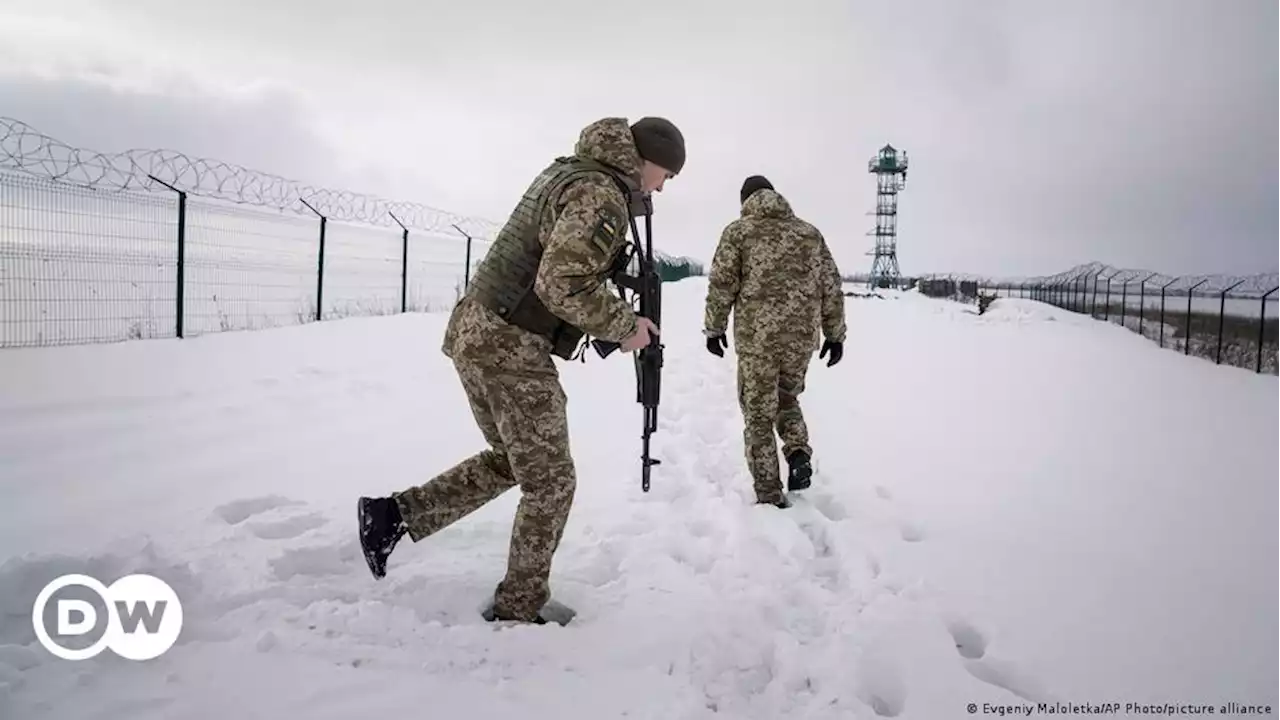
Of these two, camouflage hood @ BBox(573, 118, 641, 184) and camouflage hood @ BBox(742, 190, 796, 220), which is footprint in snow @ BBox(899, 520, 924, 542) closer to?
camouflage hood @ BBox(742, 190, 796, 220)

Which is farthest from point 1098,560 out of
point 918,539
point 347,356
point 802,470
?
point 347,356

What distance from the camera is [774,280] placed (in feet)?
12.8

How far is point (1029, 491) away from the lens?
4.18m

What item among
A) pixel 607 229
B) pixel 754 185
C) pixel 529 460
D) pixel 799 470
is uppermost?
pixel 754 185

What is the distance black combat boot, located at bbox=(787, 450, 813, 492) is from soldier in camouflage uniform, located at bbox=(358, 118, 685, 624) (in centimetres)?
195

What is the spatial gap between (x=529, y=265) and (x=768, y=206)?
6.77 ft

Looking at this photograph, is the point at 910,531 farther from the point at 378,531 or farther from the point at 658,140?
the point at 378,531

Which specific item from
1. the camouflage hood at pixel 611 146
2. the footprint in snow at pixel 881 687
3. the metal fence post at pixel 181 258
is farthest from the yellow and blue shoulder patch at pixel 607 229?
the metal fence post at pixel 181 258

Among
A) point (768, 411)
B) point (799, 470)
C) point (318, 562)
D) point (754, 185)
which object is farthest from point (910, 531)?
point (318, 562)

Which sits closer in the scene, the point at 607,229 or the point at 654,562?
the point at 607,229

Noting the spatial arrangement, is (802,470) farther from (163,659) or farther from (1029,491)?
(163,659)

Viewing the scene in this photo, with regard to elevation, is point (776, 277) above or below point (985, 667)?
above

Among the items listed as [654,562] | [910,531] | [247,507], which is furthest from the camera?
[910,531]

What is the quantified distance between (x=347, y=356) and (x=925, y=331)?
39.7ft
